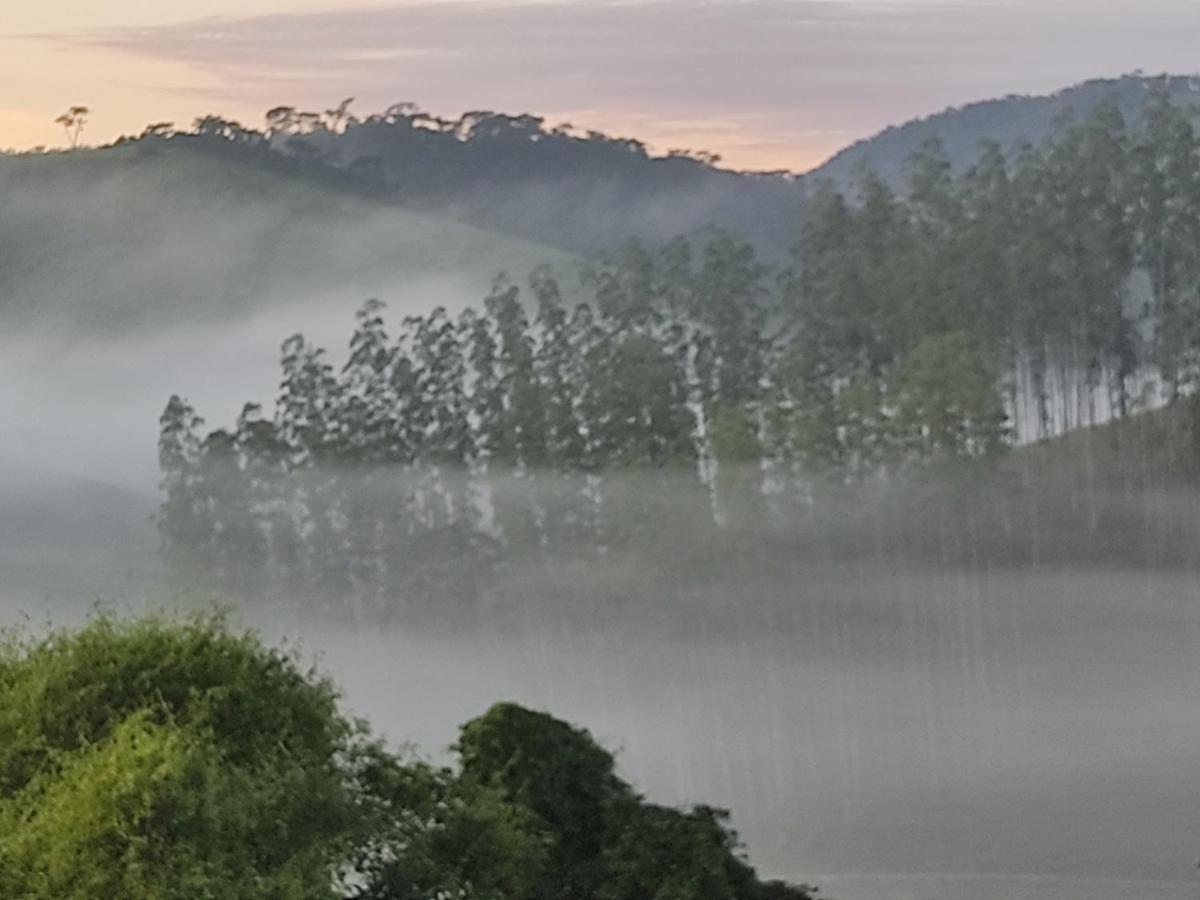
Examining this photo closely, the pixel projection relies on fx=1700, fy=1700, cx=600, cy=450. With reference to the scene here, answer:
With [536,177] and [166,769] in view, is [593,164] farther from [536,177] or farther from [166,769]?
[166,769]

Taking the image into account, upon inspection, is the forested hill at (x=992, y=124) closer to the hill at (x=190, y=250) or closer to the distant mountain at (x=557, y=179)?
the distant mountain at (x=557, y=179)

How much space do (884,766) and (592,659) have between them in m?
1.01

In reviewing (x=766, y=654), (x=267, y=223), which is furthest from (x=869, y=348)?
(x=267, y=223)

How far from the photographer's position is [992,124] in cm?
550

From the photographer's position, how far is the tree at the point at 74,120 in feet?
17.6

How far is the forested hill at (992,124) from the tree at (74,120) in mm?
2323

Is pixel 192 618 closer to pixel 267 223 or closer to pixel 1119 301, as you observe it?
pixel 267 223

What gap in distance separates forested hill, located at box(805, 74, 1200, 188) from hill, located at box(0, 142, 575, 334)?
3.32 feet

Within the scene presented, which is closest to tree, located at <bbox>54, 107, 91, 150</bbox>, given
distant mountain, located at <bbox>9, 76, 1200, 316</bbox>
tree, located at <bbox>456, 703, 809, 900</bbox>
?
distant mountain, located at <bbox>9, 76, 1200, 316</bbox>

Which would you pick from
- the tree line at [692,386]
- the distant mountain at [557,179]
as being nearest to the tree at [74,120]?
the distant mountain at [557,179]

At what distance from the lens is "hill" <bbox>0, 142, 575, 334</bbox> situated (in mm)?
5422

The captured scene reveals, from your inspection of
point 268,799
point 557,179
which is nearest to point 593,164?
point 557,179

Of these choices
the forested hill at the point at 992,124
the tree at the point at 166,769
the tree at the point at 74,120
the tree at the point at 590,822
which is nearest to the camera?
the tree at the point at 166,769

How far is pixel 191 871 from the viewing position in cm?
303
